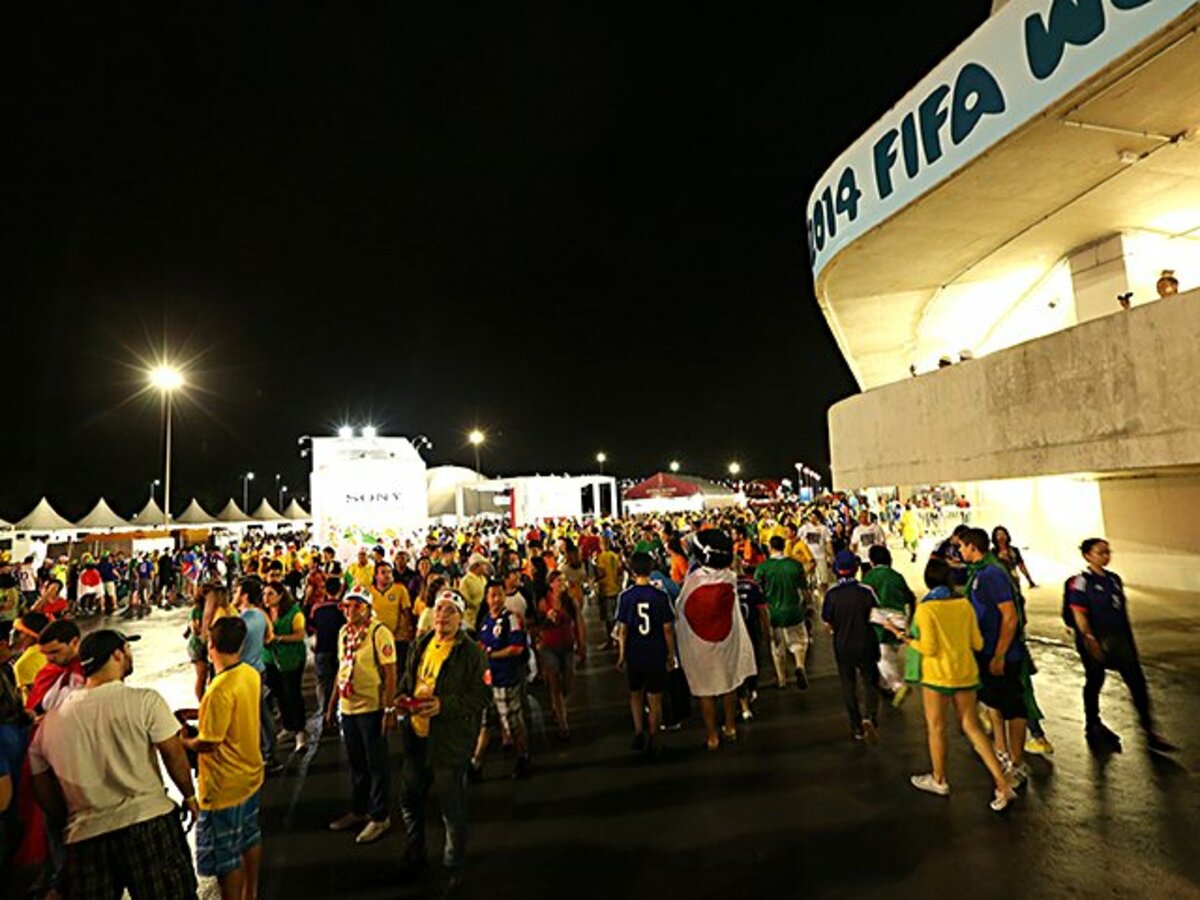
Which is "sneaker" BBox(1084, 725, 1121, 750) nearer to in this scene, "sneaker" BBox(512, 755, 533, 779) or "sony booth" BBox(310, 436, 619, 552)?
"sneaker" BBox(512, 755, 533, 779)

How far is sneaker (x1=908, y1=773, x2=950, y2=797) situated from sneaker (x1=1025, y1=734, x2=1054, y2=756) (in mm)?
1156

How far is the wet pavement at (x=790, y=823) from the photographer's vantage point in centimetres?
388

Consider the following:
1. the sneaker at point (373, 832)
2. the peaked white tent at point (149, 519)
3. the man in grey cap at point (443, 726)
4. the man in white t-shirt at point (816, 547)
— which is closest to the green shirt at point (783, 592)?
the man in grey cap at point (443, 726)

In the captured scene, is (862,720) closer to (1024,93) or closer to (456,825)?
(456,825)

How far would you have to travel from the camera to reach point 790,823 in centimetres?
459

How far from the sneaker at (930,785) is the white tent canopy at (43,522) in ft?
152

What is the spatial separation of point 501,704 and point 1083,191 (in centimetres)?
1071

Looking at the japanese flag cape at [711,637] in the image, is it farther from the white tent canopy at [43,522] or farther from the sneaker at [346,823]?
the white tent canopy at [43,522]

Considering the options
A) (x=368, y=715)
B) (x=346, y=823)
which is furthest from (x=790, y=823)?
(x=346, y=823)

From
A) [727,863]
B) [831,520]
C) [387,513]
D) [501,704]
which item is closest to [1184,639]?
[727,863]

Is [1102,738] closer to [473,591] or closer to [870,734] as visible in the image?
[870,734]

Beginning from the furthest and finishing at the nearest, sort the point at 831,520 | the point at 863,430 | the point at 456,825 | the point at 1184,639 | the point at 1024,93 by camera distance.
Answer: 1. the point at 831,520
2. the point at 863,430
3. the point at 1184,639
4. the point at 1024,93
5. the point at 456,825

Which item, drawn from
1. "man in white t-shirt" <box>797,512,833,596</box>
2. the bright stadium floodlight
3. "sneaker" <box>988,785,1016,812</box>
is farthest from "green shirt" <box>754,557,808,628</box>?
the bright stadium floodlight

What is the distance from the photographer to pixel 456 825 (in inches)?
160
